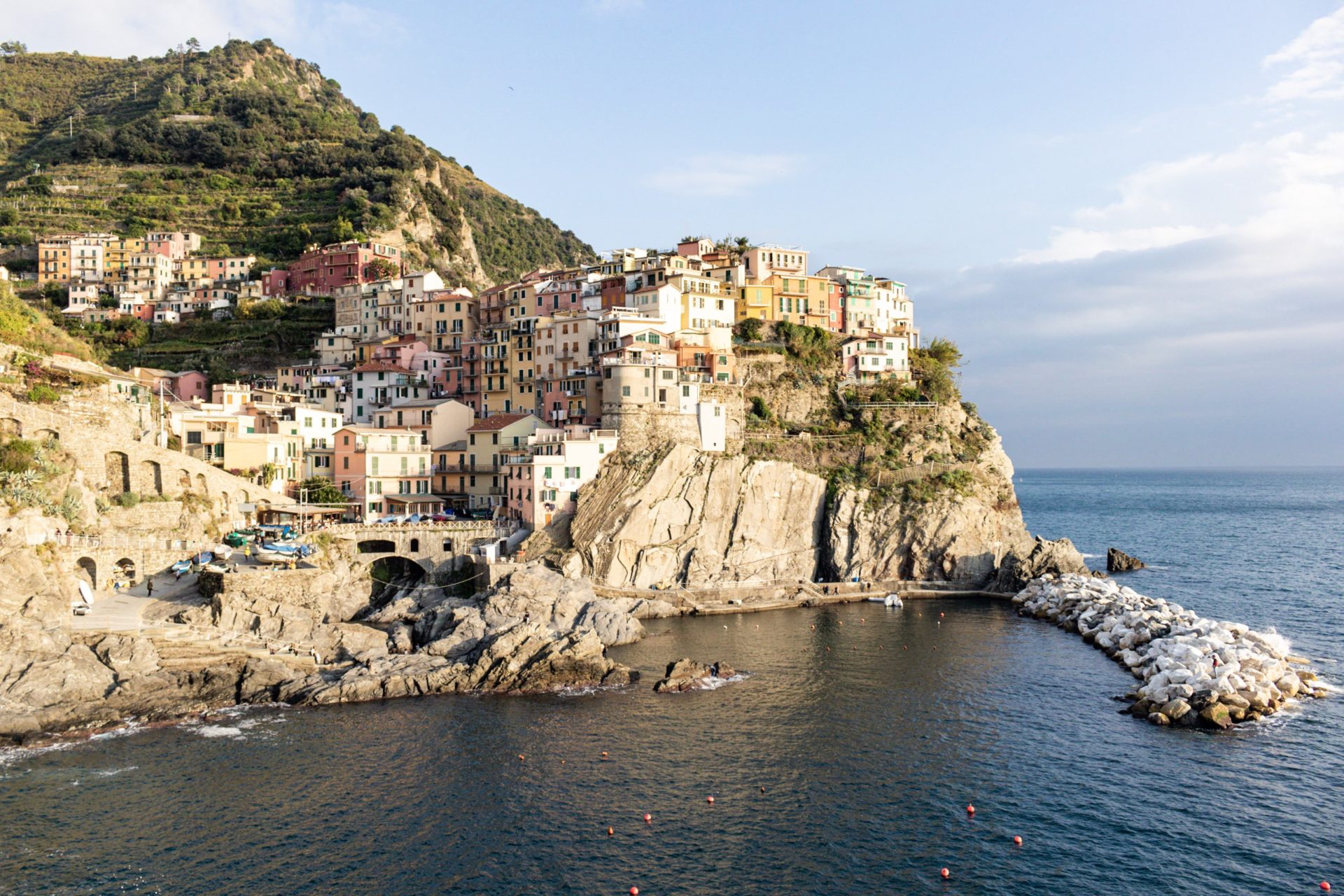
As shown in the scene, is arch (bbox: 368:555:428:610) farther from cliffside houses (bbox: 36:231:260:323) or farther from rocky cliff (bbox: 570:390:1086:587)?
cliffside houses (bbox: 36:231:260:323)

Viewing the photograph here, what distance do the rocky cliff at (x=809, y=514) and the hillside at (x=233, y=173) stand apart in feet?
205

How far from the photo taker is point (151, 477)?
5875 cm

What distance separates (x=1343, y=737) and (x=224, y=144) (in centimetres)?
14707

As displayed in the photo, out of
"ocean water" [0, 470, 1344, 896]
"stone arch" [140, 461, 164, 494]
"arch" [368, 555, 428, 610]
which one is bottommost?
"ocean water" [0, 470, 1344, 896]

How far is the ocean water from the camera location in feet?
94.2

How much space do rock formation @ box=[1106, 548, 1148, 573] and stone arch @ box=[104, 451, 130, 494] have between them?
78.6 meters

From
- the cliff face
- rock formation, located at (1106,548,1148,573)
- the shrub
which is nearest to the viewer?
the shrub

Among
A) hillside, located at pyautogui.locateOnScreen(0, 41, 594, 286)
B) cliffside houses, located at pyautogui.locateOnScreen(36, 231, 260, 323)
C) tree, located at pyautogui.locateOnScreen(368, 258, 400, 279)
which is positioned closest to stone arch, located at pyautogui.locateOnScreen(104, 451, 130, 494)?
tree, located at pyautogui.locateOnScreen(368, 258, 400, 279)

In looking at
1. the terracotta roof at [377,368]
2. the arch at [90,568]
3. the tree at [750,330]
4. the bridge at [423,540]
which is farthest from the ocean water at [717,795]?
the terracotta roof at [377,368]

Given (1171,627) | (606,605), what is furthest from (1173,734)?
(606,605)

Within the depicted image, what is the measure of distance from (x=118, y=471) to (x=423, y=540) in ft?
61.6

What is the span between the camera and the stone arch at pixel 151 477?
58.3 meters

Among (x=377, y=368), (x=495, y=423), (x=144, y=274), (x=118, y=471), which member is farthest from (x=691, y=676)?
(x=144, y=274)

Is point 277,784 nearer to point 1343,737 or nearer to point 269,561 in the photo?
point 269,561
